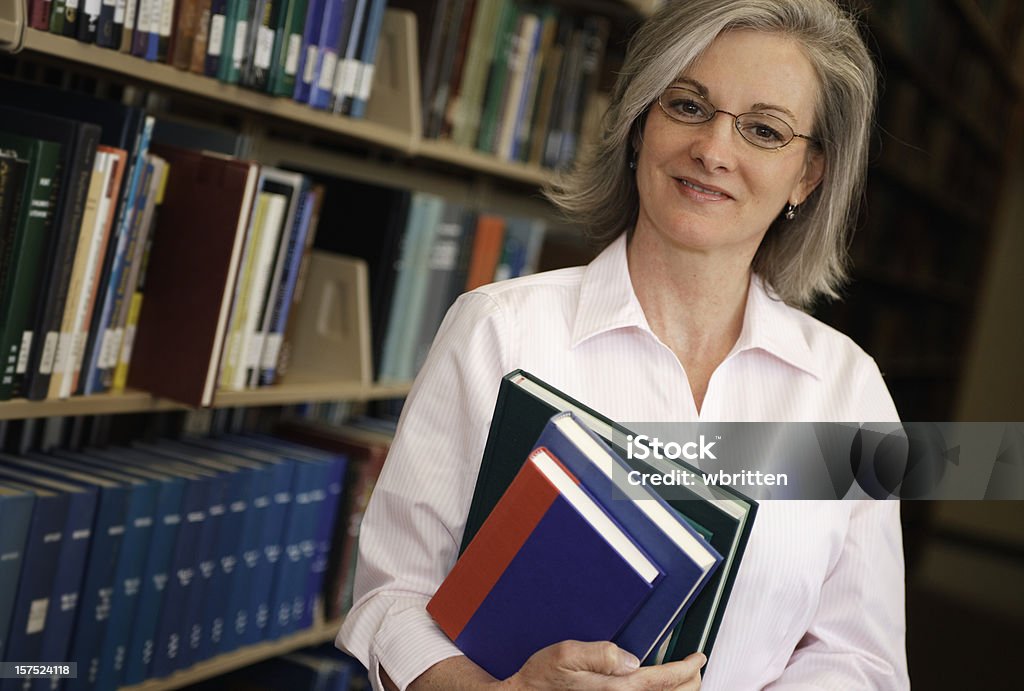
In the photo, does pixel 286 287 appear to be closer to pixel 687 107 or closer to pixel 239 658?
pixel 239 658

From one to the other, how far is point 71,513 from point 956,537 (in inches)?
231

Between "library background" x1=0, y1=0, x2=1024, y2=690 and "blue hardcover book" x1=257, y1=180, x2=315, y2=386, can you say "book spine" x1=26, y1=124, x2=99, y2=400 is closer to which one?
"library background" x1=0, y1=0, x2=1024, y2=690

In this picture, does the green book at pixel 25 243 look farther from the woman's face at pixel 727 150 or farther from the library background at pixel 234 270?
the woman's face at pixel 727 150

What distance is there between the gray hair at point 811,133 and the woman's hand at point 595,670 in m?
0.68

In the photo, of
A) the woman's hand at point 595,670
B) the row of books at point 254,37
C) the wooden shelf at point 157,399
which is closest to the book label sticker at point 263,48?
the row of books at point 254,37

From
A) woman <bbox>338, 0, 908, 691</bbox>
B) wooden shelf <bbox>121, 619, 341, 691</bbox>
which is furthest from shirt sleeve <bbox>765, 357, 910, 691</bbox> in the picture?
wooden shelf <bbox>121, 619, 341, 691</bbox>

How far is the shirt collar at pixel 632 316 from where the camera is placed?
1.34 m

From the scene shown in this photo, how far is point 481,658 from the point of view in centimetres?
113

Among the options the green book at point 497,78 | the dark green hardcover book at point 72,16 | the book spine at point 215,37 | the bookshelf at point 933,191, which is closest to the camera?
the dark green hardcover book at point 72,16

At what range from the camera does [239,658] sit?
Result: 2.05 metres

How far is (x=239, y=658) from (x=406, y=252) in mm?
884

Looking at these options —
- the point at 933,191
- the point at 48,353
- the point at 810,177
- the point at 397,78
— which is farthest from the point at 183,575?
the point at 933,191

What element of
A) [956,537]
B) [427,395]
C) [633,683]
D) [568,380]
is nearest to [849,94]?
[568,380]

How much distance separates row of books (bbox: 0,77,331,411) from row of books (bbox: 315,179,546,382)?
1.00ft
